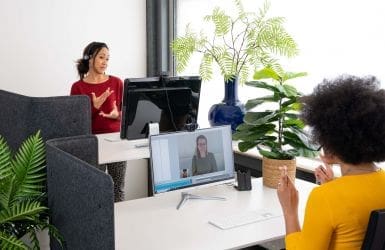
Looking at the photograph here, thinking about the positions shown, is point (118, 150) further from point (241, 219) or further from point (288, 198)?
point (288, 198)

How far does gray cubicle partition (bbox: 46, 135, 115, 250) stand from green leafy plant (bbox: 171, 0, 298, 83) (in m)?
1.52

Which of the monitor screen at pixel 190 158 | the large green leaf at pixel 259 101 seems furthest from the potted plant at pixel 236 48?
the monitor screen at pixel 190 158

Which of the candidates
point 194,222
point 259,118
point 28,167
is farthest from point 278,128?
point 28,167

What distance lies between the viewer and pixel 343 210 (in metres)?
1.22

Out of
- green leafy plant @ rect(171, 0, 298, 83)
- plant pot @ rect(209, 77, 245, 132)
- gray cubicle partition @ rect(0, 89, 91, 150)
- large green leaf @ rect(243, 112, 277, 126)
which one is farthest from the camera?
plant pot @ rect(209, 77, 245, 132)

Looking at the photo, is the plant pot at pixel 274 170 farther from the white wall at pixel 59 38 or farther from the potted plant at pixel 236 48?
the white wall at pixel 59 38

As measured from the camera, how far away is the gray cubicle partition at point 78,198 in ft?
4.11

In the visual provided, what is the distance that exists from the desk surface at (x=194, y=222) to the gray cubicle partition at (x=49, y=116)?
427 millimetres

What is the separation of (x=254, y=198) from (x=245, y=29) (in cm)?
140

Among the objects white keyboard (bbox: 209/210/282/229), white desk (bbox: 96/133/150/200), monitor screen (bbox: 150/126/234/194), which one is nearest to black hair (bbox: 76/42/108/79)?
white desk (bbox: 96/133/150/200)

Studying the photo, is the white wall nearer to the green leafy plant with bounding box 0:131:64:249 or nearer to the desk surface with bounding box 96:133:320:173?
the desk surface with bounding box 96:133:320:173

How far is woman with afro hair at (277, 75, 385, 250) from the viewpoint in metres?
1.23

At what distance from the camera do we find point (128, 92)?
2.48m

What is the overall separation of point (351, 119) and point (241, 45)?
1955 millimetres
